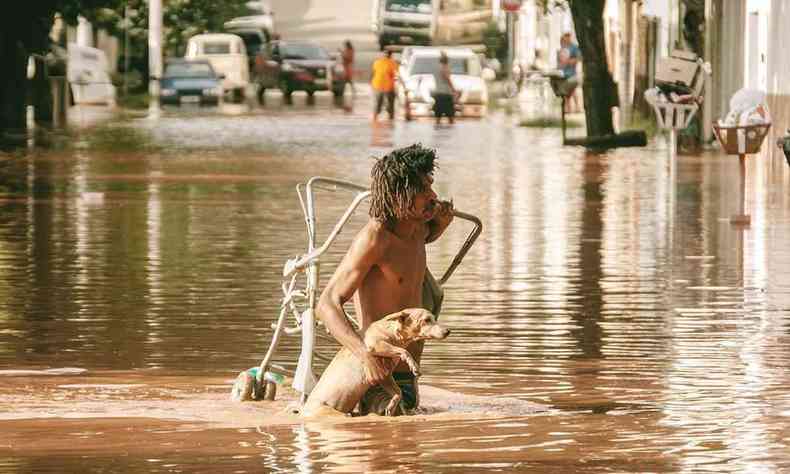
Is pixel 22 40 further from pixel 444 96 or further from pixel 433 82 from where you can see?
pixel 433 82

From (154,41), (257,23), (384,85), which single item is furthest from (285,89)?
(384,85)

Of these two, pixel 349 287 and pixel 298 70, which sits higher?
pixel 298 70

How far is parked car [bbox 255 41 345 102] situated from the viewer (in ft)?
205

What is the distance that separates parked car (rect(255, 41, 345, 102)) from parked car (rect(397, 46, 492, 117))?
818 cm

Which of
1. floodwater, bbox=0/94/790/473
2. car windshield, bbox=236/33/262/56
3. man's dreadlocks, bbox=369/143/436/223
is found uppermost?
car windshield, bbox=236/33/262/56

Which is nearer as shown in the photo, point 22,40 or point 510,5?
point 22,40

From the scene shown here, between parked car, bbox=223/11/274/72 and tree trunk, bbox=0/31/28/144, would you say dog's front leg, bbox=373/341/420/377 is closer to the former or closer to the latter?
tree trunk, bbox=0/31/28/144

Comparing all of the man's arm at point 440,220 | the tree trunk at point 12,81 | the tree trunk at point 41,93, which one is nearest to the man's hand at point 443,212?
the man's arm at point 440,220

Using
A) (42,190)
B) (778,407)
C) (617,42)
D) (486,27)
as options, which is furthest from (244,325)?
(486,27)

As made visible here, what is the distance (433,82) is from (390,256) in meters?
40.8

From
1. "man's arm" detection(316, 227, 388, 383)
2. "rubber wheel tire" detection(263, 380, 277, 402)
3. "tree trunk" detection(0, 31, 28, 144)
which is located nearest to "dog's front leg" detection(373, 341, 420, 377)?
"man's arm" detection(316, 227, 388, 383)

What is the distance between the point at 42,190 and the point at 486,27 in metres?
55.7

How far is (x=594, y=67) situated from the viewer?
37.1 metres

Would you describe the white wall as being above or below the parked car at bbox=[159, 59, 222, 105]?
above
